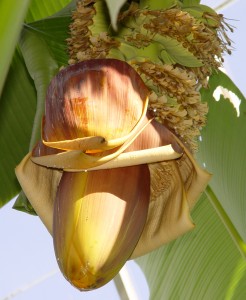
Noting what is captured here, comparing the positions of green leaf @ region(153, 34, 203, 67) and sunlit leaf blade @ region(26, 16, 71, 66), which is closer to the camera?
green leaf @ region(153, 34, 203, 67)

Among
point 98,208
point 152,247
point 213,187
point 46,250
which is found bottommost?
point 46,250

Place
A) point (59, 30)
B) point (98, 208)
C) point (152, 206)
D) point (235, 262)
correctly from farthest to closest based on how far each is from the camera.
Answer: point (235, 262)
point (59, 30)
point (152, 206)
point (98, 208)

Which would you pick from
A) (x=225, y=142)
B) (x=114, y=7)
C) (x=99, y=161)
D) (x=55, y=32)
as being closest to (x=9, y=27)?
(x=114, y=7)

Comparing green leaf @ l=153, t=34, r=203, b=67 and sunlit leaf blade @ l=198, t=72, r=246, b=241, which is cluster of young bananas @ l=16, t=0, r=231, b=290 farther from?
sunlit leaf blade @ l=198, t=72, r=246, b=241

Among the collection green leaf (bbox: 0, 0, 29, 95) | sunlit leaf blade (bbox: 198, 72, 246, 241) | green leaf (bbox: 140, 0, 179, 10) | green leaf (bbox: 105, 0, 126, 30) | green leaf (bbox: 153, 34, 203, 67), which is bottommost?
sunlit leaf blade (bbox: 198, 72, 246, 241)

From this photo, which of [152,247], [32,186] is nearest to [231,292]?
[152,247]

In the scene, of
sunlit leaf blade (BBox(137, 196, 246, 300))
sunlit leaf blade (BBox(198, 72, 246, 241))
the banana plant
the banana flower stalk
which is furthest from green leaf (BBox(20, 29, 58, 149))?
sunlit leaf blade (BBox(137, 196, 246, 300))

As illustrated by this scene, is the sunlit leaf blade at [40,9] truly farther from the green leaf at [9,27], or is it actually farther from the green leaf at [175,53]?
the green leaf at [9,27]

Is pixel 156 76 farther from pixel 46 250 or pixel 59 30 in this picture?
pixel 46 250
